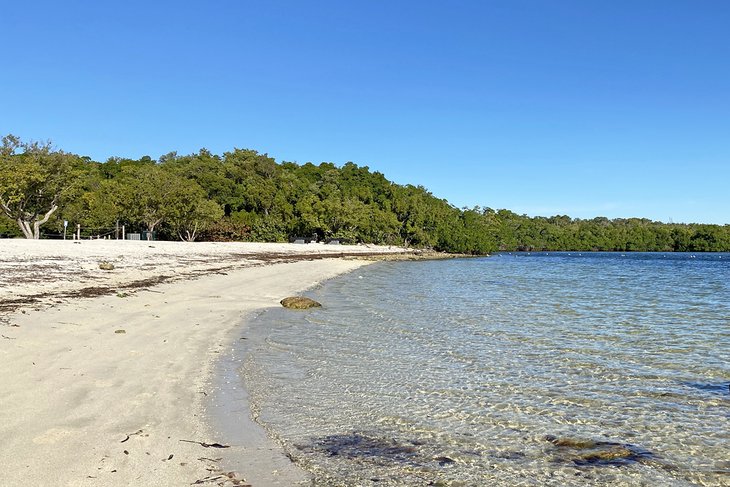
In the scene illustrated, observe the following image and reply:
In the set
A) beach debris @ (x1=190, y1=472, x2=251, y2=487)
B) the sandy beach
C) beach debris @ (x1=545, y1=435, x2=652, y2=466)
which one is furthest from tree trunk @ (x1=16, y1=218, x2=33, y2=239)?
beach debris @ (x1=545, y1=435, x2=652, y2=466)

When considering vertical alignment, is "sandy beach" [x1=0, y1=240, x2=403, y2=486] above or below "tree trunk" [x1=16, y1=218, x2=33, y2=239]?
below

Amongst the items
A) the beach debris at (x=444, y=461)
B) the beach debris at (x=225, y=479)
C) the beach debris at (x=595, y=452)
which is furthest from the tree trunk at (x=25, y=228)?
the beach debris at (x=595, y=452)

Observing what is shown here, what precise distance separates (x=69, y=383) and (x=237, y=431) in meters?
2.99

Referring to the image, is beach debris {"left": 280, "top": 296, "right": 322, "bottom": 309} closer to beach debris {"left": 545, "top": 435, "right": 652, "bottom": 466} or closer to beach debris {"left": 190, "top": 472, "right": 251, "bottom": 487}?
beach debris {"left": 545, "top": 435, "right": 652, "bottom": 466}

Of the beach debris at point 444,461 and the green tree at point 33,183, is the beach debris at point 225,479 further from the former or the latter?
the green tree at point 33,183

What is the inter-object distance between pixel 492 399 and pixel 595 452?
6.86ft

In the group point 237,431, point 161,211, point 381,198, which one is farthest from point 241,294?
point 381,198

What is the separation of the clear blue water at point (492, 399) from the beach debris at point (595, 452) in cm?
2

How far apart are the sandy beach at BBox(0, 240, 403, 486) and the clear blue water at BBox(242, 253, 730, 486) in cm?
73

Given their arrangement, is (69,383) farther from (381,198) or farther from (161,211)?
(381,198)

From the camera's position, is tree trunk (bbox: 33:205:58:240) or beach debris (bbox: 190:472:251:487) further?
tree trunk (bbox: 33:205:58:240)

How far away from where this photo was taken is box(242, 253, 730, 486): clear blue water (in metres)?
5.39

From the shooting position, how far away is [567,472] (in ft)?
17.4

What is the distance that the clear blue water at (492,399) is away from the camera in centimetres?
539
